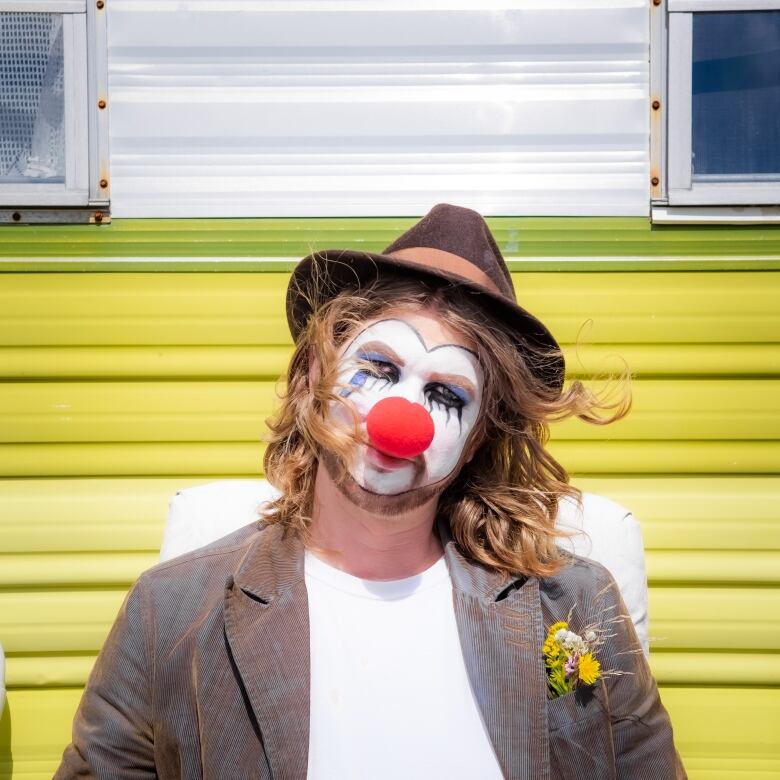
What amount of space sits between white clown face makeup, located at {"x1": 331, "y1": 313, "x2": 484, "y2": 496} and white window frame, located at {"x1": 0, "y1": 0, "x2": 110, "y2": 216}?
42.2 inches

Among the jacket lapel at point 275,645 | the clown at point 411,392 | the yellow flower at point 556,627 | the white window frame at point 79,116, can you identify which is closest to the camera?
the jacket lapel at point 275,645

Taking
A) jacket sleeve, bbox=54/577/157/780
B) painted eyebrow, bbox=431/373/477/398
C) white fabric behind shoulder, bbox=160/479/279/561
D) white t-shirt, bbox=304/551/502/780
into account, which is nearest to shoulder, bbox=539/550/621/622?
white t-shirt, bbox=304/551/502/780

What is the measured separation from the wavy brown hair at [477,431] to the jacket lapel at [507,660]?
0.07 metres

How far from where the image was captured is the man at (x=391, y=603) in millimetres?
1810

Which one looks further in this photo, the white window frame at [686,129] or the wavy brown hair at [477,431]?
the white window frame at [686,129]

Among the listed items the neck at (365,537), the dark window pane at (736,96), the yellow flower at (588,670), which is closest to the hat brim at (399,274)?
the neck at (365,537)

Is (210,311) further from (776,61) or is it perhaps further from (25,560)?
(776,61)

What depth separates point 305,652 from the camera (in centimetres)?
183

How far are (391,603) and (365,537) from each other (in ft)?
0.50

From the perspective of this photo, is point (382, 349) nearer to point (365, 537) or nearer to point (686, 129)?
point (365, 537)

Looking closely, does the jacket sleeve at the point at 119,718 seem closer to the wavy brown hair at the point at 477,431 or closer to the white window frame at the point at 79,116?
the wavy brown hair at the point at 477,431

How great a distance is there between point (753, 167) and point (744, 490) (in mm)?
933

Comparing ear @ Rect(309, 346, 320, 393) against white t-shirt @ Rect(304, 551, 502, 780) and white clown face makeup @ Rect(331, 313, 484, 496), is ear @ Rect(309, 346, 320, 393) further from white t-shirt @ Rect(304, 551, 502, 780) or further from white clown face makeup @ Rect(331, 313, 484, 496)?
white t-shirt @ Rect(304, 551, 502, 780)

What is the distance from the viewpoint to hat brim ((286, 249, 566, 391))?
193cm
